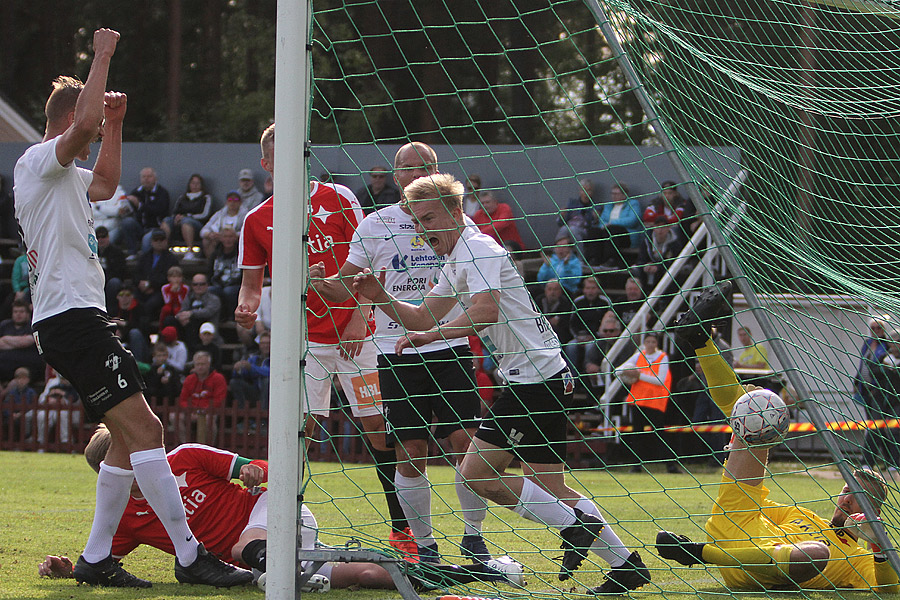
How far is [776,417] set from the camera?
4.34 metres

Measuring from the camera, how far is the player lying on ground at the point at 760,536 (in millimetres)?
4266

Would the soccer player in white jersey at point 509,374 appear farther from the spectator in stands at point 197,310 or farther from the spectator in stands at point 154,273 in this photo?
the spectator in stands at point 154,273

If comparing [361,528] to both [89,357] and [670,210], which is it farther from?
[670,210]

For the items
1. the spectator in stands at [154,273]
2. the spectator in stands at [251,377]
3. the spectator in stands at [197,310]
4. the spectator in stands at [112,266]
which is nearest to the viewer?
the spectator in stands at [251,377]

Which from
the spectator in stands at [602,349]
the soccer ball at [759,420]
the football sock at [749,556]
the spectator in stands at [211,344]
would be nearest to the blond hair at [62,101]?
the soccer ball at [759,420]

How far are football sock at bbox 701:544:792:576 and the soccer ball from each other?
1.52 feet

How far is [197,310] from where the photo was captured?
1306 centimetres

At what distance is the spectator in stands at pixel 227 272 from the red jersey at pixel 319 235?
7.95 meters

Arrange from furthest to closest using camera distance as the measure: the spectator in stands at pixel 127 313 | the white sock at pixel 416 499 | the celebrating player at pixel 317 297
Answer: the spectator in stands at pixel 127 313, the celebrating player at pixel 317 297, the white sock at pixel 416 499

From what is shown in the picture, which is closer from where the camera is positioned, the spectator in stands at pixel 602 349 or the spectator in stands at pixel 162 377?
the spectator in stands at pixel 602 349

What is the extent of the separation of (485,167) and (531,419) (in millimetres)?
9984

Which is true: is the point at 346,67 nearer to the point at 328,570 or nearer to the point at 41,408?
the point at 41,408

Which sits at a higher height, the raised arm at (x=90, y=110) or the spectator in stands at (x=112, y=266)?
the raised arm at (x=90, y=110)

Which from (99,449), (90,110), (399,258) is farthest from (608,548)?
(90,110)
